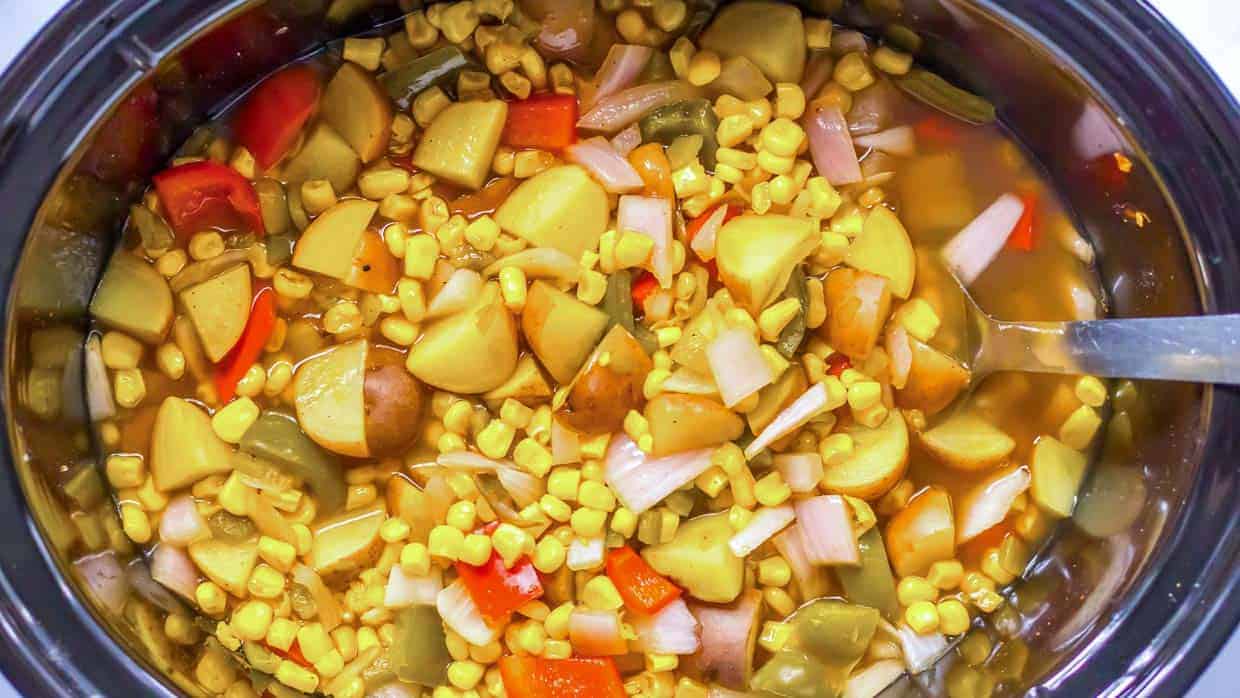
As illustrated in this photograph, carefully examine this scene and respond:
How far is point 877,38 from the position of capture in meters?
2.51

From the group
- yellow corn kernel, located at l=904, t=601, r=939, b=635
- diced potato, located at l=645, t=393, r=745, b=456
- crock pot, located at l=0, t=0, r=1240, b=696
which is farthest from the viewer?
yellow corn kernel, located at l=904, t=601, r=939, b=635

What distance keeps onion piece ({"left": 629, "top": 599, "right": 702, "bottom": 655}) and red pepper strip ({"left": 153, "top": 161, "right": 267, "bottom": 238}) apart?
1156 mm

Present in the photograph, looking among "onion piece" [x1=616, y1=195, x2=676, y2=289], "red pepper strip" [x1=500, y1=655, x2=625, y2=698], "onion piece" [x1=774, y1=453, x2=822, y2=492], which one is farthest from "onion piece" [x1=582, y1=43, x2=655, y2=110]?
"red pepper strip" [x1=500, y1=655, x2=625, y2=698]

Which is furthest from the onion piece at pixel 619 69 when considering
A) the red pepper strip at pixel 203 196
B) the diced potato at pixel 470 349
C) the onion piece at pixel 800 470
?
the onion piece at pixel 800 470

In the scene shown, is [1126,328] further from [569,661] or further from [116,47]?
[116,47]

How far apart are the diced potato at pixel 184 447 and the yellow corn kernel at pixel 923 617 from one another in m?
1.45

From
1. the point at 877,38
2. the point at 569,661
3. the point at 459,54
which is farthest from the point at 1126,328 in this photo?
the point at 459,54

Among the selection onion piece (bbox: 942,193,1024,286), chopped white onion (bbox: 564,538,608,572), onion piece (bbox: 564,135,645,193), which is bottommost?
chopped white onion (bbox: 564,538,608,572)

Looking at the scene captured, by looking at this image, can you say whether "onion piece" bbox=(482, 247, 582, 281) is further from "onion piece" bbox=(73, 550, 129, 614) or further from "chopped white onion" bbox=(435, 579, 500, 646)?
"onion piece" bbox=(73, 550, 129, 614)

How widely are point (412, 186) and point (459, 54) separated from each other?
0.29 m

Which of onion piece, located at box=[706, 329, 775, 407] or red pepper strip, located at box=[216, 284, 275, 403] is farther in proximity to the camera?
red pepper strip, located at box=[216, 284, 275, 403]

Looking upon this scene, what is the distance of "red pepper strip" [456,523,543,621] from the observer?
93.7 inches

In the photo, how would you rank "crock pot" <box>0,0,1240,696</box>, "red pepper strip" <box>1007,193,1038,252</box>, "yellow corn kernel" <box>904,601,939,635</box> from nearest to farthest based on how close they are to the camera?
1. "crock pot" <box>0,0,1240,696</box>
2. "yellow corn kernel" <box>904,601,939,635</box>
3. "red pepper strip" <box>1007,193,1038,252</box>

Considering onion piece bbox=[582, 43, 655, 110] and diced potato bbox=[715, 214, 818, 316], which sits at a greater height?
onion piece bbox=[582, 43, 655, 110]
